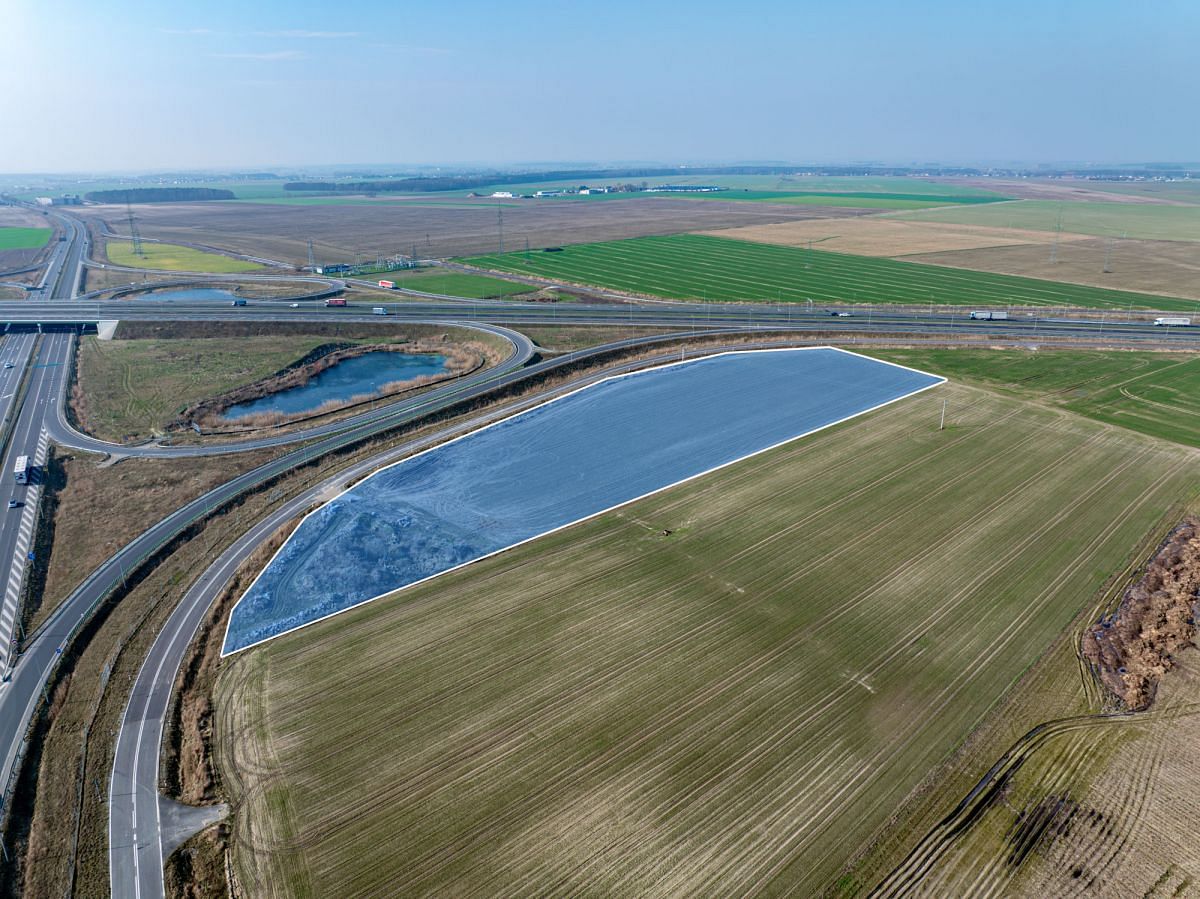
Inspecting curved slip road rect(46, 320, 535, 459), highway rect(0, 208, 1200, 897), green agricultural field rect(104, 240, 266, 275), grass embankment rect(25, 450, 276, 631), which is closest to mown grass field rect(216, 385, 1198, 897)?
highway rect(0, 208, 1200, 897)

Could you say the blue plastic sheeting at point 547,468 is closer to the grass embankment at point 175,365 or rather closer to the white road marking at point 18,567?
the white road marking at point 18,567

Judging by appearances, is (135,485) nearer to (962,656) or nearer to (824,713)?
(824,713)

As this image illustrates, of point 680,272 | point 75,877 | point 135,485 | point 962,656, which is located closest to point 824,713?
point 962,656

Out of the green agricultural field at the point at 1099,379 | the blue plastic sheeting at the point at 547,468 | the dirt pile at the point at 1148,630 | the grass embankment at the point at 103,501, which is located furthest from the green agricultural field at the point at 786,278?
the grass embankment at the point at 103,501

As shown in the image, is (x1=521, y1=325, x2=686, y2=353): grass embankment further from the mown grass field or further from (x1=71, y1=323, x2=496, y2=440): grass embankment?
the mown grass field

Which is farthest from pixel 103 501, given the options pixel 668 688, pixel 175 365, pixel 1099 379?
pixel 1099 379
